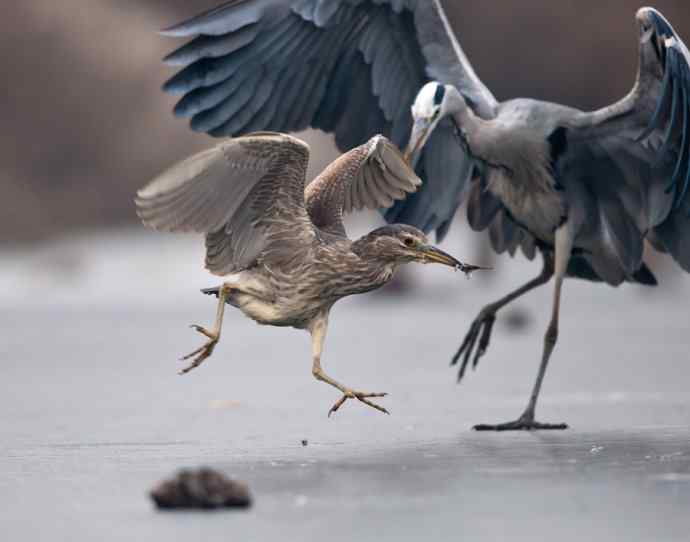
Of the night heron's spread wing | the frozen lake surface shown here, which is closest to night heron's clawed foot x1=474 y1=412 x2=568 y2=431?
the frozen lake surface

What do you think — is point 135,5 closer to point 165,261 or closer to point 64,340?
point 165,261

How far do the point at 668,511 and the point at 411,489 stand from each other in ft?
3.22

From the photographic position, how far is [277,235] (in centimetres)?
812

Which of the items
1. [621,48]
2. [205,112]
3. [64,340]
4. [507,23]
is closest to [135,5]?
[507,23]

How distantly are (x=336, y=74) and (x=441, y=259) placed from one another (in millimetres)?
3052

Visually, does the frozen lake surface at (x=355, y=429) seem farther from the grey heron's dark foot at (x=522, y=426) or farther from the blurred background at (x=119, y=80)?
the blurred background at (x=119, y=80)

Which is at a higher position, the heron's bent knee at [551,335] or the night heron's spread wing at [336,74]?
the night heron's spread wing at [336,74]

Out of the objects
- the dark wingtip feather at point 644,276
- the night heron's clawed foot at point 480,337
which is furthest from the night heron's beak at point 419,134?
the dark wingtip feather at point 644,276

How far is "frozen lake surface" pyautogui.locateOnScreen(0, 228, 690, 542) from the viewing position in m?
5.76

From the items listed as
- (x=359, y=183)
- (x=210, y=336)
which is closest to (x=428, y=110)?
(x=359, y=183)

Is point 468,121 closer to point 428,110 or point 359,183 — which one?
point 428,110

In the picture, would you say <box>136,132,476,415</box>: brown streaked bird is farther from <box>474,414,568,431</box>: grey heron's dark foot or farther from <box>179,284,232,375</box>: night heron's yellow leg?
<box>474,414,568,431</box>: grey heron's dark foot

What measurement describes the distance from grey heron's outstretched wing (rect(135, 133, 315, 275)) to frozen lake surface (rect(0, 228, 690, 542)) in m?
0.84

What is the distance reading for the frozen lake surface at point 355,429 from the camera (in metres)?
5.76
